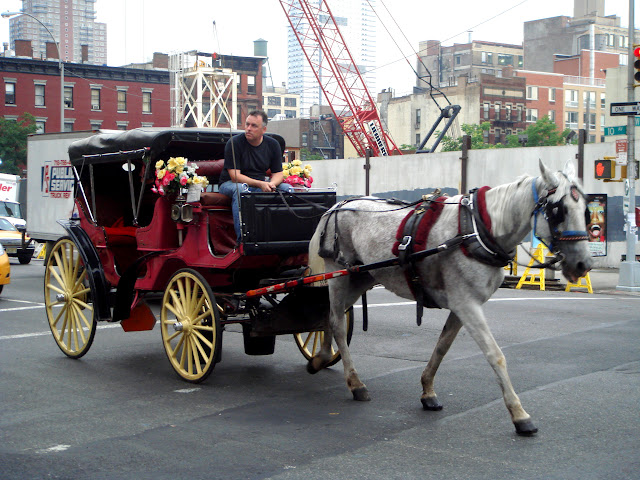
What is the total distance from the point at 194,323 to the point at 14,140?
57063 mm

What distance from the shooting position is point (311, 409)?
693 cm

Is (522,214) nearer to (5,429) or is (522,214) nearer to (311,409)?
(311,409)

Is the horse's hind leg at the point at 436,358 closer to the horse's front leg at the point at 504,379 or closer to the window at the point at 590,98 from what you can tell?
the horse's front leg at the point at 504,379

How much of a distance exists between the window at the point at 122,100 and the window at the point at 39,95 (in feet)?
20.7

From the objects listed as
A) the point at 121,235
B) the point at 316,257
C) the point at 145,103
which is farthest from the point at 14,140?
the point at 316,257

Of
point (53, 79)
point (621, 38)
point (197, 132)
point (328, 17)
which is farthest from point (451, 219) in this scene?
point (621, 38)

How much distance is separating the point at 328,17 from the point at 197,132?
161 ft

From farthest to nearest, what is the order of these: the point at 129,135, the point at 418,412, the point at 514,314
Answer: the point at 514,314 → the point at 129,135 → the point at 418,412

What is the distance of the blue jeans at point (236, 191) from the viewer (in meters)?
7.75

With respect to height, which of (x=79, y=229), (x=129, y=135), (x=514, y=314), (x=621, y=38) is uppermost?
(x=621, y=38)

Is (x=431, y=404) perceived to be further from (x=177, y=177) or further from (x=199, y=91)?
(x=199, y=91)

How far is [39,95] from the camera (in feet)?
213

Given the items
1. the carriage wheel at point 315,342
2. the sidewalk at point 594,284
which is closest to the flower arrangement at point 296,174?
the carriage wheel at point 315,342

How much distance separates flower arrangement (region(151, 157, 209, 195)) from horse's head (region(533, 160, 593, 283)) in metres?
3.54
